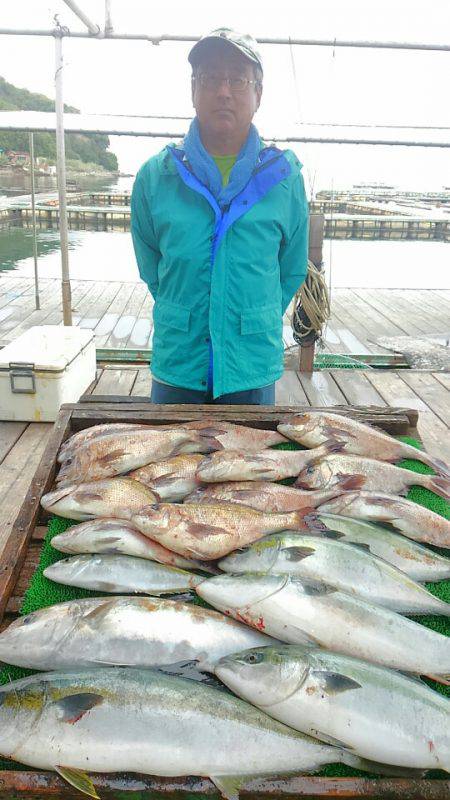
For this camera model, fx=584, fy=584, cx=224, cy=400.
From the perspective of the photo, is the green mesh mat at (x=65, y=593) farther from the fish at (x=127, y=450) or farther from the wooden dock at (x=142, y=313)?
the wooden dock at (x=142, y=313)

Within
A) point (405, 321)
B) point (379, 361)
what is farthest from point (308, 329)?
point (405, 321)

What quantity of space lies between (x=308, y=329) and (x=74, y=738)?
197 inches

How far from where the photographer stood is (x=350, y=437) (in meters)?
2.52

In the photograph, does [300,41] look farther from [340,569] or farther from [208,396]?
[340,569]

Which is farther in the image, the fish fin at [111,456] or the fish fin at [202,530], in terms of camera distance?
the fish fin at [111,456]

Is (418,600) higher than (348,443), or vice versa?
(348,443)

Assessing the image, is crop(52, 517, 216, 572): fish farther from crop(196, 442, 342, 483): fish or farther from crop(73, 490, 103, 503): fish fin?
crop(196, 442, 342, 483): fish

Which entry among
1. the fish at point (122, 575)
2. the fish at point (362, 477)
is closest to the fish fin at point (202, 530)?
the fish at point (122, 575)

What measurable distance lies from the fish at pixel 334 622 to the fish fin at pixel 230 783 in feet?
1.30

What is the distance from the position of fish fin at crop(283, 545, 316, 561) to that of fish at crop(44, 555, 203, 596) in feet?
0.91

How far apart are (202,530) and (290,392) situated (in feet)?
12.9

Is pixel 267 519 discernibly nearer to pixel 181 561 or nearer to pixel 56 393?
pixel 181 561

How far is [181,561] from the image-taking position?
5.92ft

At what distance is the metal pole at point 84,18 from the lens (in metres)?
4.20
